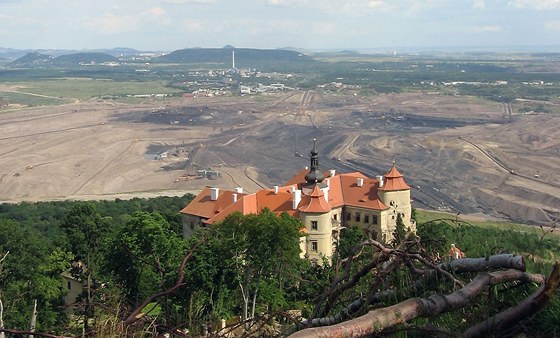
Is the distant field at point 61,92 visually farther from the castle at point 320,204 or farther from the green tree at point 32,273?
the green tree at point 32,273

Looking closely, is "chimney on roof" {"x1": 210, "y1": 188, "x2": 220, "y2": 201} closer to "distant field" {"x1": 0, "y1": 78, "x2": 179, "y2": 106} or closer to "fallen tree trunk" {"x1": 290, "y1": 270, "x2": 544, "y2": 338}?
"fallen tree trunk" {"x1": 290, "y1": 270, "x2": 544, "y2": 338}

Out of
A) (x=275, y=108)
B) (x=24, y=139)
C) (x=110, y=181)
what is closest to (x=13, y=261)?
(x=110, y=181)

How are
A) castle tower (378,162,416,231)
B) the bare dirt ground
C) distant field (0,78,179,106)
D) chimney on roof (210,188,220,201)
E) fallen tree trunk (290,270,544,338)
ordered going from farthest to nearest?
distant field (0,78,179,106) < the bare dirt ground < castle tower (378,162,416,231) < chimney on roof (210,188,220,201) < fallen tree trunk (290,270,544,338)

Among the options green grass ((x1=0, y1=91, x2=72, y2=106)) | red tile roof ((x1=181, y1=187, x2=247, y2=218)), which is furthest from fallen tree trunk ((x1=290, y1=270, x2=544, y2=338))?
green grass ((x1=0, y1=91, x2=72, y2=106))

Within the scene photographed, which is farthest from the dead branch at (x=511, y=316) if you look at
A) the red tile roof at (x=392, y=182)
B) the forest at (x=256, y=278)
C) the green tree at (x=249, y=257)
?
the red tile roof at (x=392, y=182)

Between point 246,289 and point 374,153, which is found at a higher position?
point 246,289

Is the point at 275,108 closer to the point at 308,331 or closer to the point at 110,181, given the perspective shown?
the point at 110,181

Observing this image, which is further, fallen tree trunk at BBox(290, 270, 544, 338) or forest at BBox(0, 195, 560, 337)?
forest at BBox(0, 195, 560, 337)
